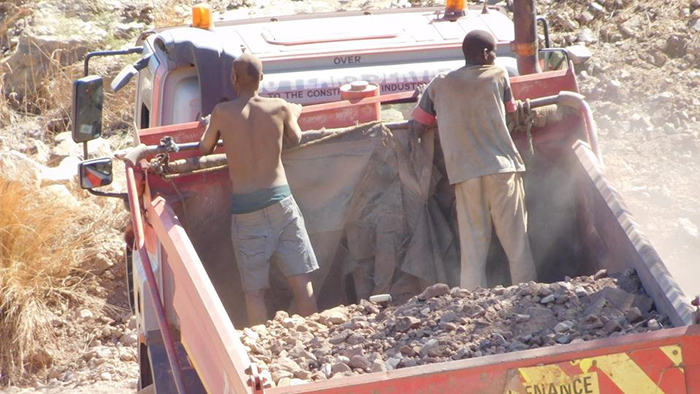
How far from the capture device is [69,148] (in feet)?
28.9

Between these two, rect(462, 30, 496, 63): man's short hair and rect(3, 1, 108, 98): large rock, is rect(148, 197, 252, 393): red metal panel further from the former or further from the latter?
rect(3, 1, 108, 98): large rock

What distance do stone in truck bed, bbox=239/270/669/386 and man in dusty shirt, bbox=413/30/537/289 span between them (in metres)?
0.91

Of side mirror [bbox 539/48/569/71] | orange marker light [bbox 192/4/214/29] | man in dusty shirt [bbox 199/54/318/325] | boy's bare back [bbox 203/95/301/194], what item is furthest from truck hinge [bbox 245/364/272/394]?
side mirror [bbox 539/48/569/71]

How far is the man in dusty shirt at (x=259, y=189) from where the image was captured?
189 inches

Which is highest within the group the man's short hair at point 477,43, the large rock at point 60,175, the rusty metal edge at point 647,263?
the man's short hair at point 477,43

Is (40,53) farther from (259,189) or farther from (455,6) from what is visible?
(259,189)

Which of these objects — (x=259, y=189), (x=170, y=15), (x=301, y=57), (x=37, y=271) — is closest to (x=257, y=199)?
(x=259, y=189)

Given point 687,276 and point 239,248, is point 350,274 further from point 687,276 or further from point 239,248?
point 687,276

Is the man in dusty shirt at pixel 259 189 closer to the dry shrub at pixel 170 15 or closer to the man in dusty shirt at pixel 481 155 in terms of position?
the man in dusty shirt at pixel 481 155

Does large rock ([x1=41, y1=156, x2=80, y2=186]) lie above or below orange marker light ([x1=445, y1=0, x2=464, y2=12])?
below

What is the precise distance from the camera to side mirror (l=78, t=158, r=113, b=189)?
5023 mm

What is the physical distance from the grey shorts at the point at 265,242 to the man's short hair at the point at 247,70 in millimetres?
A: 562

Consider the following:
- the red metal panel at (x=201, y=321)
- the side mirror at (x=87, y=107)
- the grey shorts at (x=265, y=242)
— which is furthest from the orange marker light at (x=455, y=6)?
the red metal panel at (x=201, y=321)

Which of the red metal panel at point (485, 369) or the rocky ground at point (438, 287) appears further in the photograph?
the rocky ground at point (438, 287)
